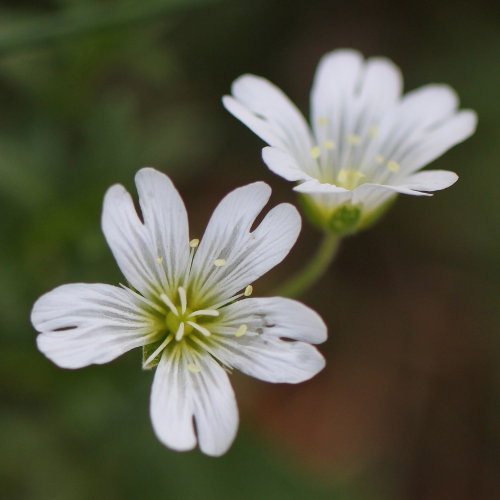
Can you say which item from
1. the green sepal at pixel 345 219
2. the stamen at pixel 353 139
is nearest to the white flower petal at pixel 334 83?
the stamen at pixel 353 139

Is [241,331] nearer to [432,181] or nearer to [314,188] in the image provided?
[314,188]

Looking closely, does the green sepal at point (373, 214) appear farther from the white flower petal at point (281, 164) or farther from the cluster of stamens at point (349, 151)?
the white flower petal at point (281, 164)

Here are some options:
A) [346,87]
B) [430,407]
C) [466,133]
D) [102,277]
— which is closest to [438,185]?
[466,133]

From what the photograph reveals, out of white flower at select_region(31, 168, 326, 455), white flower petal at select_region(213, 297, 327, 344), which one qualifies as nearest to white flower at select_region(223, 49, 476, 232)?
white flower at select_region(31, 168, 326, 455)

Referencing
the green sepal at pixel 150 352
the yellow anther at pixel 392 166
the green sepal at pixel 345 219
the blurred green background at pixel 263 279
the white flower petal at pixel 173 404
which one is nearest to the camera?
the white flower petal at pixel 173 404

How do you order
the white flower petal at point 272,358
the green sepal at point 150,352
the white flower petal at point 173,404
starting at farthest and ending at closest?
the green sepal at point 150,352 < the white flower petal at point 272,358 < the white flower petal at point 173,404

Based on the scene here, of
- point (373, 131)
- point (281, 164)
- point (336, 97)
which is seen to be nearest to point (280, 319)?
point (281, 164)

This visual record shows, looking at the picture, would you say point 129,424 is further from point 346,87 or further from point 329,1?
point 329,1
